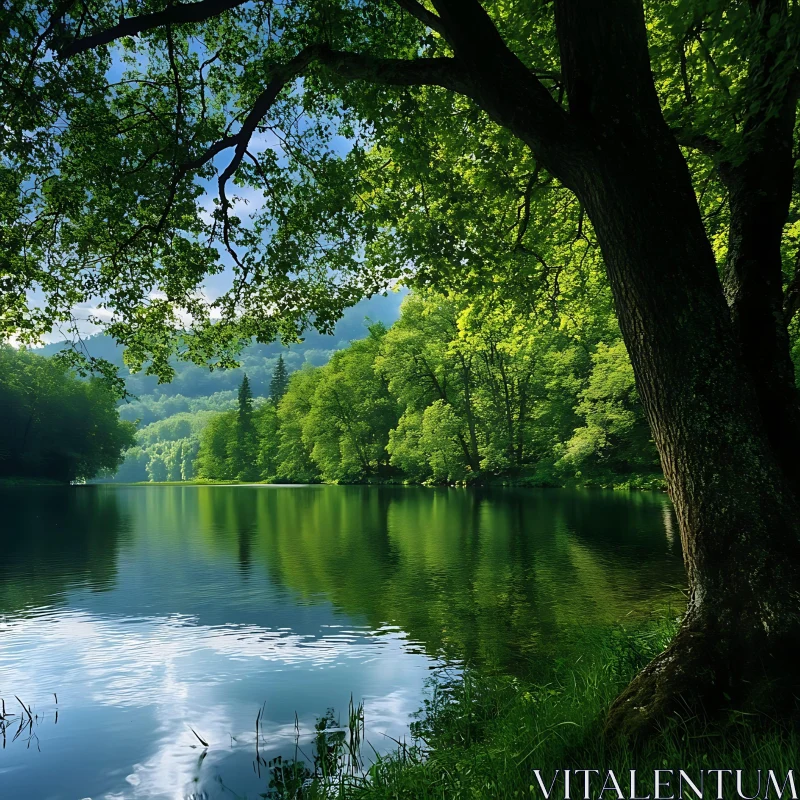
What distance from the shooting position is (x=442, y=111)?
9.90 m

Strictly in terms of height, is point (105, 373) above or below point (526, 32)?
below

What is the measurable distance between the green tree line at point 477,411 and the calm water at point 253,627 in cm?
1533

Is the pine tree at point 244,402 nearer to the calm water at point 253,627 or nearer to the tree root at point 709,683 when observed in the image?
the calm water at point 253,627

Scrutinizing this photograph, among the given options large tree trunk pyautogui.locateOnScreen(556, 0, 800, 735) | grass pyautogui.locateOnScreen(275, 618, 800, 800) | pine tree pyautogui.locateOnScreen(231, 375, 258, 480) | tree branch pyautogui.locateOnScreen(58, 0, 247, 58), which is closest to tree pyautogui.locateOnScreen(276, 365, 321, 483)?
pine tree pyautogui.locateOnScreen(231, 375, 258, 480)

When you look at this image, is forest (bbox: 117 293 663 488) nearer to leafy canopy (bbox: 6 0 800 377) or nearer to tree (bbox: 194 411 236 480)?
leafy canopy (bbox: 6 0 800 377)

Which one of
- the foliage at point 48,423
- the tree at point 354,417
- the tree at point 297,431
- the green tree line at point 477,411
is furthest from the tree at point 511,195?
the foliage at point 48,423

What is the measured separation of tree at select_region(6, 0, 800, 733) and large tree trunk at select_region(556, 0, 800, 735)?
14mm

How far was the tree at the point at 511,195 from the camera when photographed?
4.12 m

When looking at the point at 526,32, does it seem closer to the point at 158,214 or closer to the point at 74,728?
the point at 158,214

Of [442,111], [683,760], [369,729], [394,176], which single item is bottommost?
[369,729]

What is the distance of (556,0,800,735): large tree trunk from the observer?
13.1ft

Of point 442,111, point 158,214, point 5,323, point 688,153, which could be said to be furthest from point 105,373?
point 688,153

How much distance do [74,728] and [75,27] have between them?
717cm

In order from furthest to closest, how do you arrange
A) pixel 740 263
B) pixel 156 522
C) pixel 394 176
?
1. pixel 156 522
2. pixel 394 176
3. pixel 740 263
